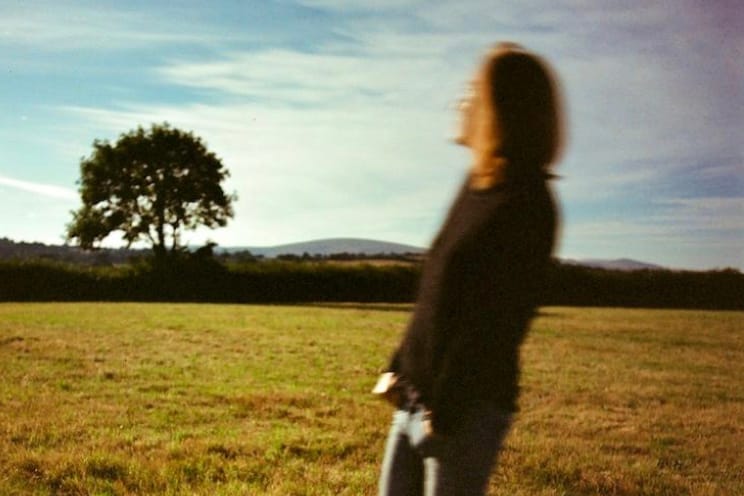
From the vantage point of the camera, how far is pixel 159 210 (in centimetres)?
4700

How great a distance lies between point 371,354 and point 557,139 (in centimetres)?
1180

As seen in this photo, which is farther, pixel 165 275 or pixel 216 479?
pixel 165 275

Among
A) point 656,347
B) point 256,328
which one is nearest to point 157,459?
point 256,328

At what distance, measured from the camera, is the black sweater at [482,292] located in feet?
6.50

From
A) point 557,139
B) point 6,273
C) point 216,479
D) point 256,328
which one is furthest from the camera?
point 6,273

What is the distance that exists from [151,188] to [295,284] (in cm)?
1351

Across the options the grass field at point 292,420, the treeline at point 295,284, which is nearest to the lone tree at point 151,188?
the treeline at point 295,284

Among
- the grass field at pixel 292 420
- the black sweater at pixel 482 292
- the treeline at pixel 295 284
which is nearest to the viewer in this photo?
the black sweater at pixel 482 292

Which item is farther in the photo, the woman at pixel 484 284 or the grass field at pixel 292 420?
the grass field at pixel 292 420

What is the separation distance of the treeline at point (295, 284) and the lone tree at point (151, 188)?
19.1 ft

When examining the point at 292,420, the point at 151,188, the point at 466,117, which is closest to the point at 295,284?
the point at 151,188

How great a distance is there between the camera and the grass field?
5.25m

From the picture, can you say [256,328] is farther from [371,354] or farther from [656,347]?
[656,347]

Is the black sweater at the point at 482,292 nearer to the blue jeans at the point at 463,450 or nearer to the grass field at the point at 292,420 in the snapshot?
the blue jeans at the point at 463,450
